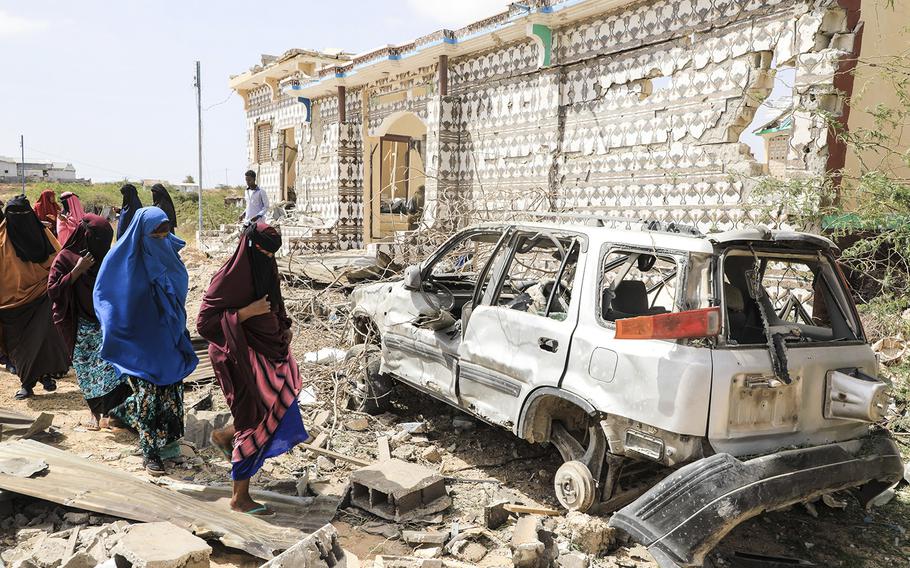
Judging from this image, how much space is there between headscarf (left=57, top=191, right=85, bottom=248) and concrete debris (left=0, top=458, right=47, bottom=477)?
2704 mm

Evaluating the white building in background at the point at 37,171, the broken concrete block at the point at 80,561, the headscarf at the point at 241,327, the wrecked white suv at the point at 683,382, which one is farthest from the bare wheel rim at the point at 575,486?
the white building in background at the point at 37,171

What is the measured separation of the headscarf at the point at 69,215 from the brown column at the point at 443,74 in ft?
22.8

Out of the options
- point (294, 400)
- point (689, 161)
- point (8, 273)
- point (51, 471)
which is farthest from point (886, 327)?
point (8, 273)

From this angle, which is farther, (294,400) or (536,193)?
(536,193)

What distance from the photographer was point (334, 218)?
15.9 meters

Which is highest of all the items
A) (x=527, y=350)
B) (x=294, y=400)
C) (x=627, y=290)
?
(x=627, y=290)

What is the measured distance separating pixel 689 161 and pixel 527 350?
4.69 m

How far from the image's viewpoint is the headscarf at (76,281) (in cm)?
538

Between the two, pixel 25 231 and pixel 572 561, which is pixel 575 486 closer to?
pixel 572 561

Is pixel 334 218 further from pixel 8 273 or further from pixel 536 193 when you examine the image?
pixel 8 273

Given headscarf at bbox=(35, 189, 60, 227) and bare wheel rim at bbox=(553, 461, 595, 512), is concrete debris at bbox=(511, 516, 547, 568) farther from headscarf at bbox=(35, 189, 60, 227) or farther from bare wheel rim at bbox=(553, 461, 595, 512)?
headscarf at bbox=(35, 189, 60, 227)

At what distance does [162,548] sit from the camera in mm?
2939

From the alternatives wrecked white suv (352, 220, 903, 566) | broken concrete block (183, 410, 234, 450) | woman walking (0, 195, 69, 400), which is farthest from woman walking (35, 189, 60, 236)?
wrecked white suv (352, 220, 903, 566)

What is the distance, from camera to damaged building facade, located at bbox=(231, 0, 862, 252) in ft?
21.5
